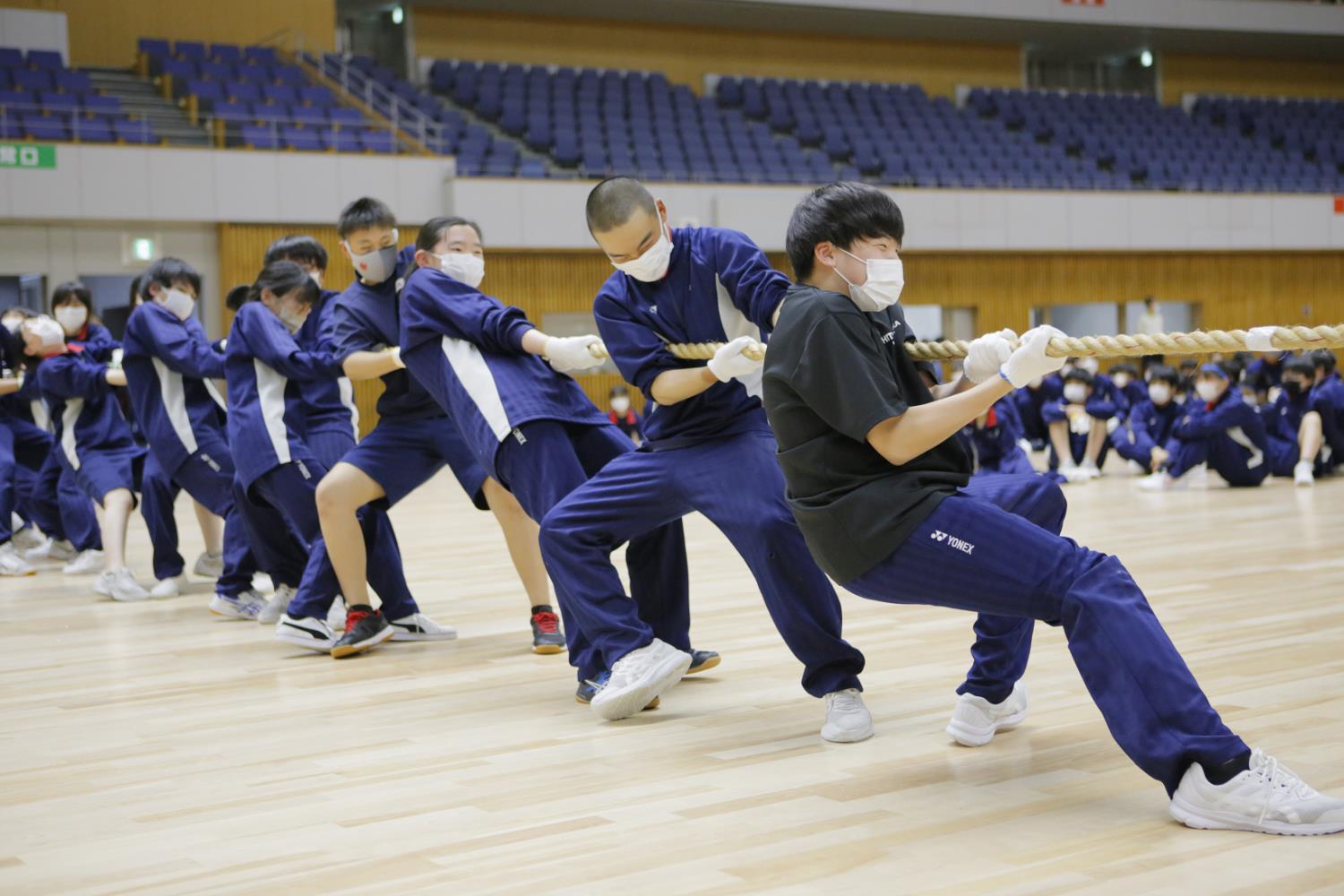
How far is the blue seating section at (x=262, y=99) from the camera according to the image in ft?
48.8

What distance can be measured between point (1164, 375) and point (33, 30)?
43.7 feet

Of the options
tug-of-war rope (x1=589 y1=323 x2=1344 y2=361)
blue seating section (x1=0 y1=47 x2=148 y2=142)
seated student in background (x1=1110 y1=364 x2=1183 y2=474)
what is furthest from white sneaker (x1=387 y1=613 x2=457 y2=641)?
blue seating section (x1=0 y1=47 x2=148 y2=142)

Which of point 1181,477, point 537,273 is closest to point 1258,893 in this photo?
point 1181,477

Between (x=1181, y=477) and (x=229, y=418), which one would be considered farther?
(x=1181, y=477)

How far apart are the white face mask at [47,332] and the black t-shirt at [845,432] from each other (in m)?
5.22

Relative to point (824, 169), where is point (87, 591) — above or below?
below

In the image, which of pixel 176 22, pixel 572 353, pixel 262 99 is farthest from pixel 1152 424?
pixel 176 22

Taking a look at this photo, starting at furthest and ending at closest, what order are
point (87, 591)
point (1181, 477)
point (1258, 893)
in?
point (1181, 477) → point (87, 591) → point (1258, 893)

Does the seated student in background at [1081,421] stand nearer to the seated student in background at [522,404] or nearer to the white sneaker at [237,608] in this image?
the white sneaker at [237,608]

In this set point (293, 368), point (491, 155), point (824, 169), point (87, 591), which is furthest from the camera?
point (824, 169)

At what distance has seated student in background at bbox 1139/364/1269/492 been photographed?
31.6 ft

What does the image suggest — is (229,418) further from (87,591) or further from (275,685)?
(87,591)

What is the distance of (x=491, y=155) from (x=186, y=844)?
14.5 meters

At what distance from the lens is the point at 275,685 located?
4152 mm
